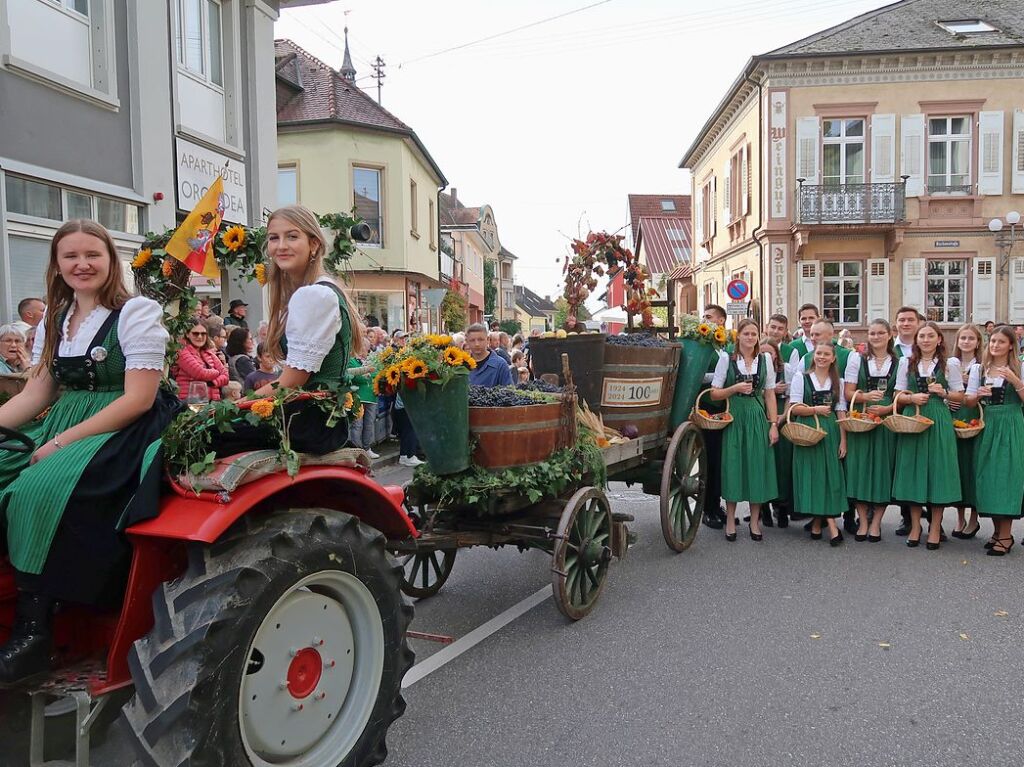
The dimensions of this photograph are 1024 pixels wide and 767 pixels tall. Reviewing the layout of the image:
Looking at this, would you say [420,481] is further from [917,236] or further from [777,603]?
[917,236]

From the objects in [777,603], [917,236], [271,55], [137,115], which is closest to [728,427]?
[777,603]

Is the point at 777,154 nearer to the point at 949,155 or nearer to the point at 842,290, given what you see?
the point at 842,290

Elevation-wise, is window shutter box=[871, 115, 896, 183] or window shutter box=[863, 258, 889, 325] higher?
window shutter box=[871, 115, 896, 183]

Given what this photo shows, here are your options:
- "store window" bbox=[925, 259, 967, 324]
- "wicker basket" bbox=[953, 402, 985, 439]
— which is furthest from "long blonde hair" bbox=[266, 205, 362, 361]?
"store window" bbox=[925, 259, 967, 324]

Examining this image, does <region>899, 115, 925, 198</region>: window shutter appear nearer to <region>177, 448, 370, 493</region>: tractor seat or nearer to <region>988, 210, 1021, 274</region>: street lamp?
<region>988, 210, 1021, 274</region>: street lamp

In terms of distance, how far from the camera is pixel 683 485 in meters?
6.84

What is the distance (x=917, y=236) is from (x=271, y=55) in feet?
67.8

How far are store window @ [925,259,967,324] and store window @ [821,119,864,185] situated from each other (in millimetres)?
3764

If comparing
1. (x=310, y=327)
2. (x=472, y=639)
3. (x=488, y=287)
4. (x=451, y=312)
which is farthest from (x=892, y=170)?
(x=488, y=287)

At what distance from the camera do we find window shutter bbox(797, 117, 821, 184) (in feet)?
87.0

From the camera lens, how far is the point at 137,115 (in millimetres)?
11094

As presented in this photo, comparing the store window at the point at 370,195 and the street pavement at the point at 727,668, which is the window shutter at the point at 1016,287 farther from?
the street pavement at the point at 727,668

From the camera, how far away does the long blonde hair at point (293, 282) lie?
125 inches

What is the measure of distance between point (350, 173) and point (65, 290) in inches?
921
